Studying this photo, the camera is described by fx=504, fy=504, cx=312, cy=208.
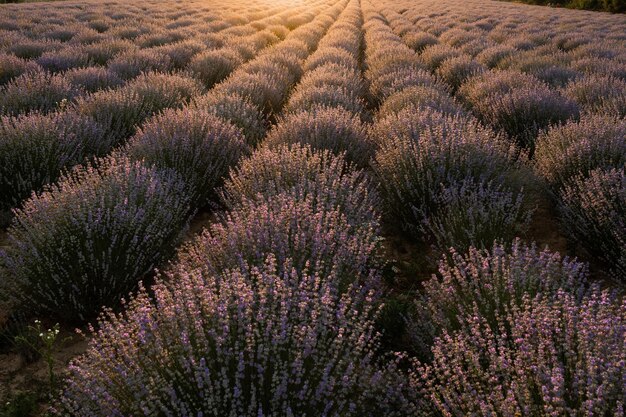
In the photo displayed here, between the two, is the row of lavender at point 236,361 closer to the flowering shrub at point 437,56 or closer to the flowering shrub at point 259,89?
the flowering shrub at point 259,89

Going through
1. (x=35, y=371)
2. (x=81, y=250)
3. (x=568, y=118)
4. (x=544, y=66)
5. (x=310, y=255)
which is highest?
(x=544, y=66)

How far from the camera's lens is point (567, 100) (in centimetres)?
530

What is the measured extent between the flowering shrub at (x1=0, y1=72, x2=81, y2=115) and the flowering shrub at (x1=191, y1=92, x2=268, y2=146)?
1.47 meters

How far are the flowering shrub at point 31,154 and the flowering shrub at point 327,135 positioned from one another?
5.38ft

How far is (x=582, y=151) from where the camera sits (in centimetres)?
375

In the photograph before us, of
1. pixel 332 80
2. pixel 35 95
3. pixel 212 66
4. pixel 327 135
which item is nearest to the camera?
pixel 327 135

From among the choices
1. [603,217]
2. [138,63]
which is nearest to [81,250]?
[603,217]

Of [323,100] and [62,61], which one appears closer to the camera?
[323,100]

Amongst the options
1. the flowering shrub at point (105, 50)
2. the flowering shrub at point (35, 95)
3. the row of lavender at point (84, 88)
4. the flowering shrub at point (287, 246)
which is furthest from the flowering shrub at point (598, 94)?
the flowering shrub at point (105, 50)

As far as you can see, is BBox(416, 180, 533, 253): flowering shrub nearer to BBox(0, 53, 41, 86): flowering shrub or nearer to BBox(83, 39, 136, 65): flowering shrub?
BBox(0, 53, 41, 86): flowering shrub

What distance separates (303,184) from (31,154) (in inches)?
91.7

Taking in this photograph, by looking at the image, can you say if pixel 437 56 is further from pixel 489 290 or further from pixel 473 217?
pixel 489 290

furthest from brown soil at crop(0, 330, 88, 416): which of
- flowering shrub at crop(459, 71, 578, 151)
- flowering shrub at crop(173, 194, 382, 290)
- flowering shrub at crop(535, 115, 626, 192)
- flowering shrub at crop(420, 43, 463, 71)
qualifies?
flowering shrub at crop(420, 43, 463, 71)

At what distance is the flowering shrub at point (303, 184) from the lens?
2.93 m
